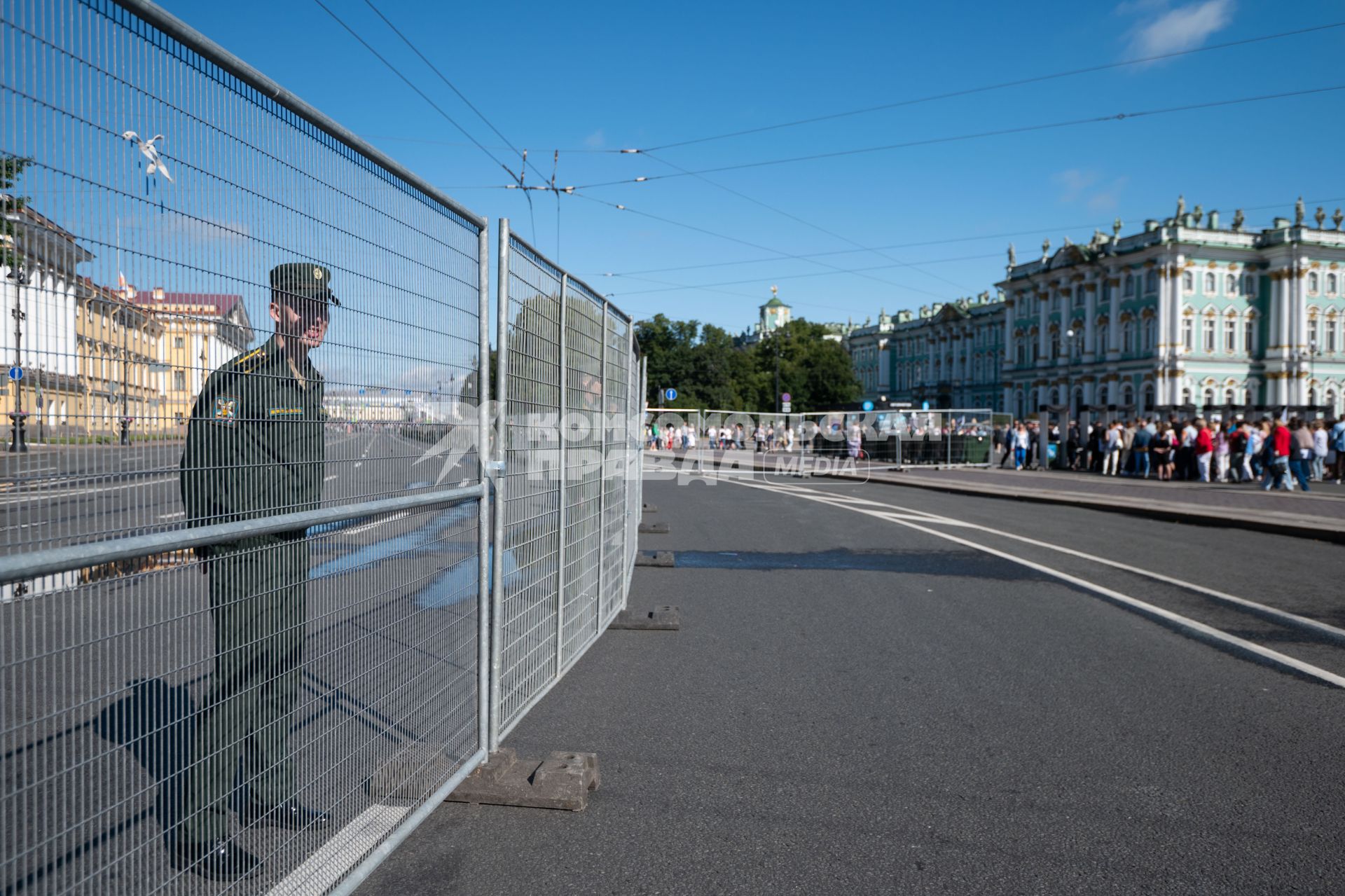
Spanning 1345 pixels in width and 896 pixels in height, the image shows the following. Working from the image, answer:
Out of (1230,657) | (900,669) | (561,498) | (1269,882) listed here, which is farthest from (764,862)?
(1230,657)

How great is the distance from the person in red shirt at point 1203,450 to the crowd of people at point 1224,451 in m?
0.02

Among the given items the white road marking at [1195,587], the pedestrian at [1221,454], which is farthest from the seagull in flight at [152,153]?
the pedestrian at [1221,454]

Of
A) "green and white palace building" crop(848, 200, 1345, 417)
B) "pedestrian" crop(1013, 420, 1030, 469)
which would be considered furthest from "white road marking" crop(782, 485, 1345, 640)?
"green and white palace building" crop(848, 200, 1345, 417)

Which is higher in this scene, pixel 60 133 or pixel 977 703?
pixel 60 133

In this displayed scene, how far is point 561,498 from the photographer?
16.1 feet

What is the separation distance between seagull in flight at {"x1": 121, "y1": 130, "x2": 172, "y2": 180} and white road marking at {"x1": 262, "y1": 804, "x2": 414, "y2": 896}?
1923mm

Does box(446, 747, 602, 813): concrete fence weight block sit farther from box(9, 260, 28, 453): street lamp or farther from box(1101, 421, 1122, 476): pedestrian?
box(1101, 421, 1122, 476): pedestrian

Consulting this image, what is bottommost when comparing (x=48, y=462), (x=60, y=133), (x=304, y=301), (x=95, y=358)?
(x=48, y=462)

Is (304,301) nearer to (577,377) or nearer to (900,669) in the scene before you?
(577,377)

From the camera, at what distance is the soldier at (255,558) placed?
8.19 ft

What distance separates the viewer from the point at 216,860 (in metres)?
2.67

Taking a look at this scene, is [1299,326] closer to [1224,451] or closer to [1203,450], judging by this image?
[1224,451]

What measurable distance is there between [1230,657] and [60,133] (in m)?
6.69

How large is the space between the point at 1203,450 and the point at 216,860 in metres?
27.5
